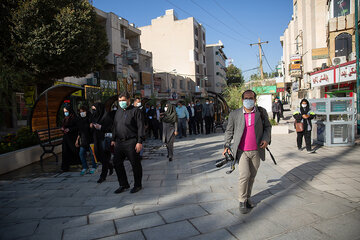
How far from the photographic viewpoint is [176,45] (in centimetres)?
4681

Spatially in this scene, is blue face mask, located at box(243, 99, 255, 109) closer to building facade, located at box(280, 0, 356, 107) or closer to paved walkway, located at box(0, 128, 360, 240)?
paved walkway, located at box(0, 128, 360, 240)

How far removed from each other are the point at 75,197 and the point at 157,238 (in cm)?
224

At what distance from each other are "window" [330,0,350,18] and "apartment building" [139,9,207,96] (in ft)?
92.1

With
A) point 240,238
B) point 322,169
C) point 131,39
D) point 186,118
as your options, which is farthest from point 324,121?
point 131,39

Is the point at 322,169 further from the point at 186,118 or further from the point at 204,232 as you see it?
the point at 186,118

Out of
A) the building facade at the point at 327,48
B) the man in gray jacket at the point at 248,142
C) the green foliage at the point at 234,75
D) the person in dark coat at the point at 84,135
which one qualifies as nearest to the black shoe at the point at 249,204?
the man in gray jacket at the point at 248,142

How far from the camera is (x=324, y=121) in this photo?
834 cm

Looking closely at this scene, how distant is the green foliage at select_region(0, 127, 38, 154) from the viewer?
277 inches

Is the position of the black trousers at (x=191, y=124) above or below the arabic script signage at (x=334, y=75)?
below

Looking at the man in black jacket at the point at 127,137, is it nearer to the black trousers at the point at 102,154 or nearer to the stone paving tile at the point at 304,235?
the black trousers at the point at 102,154

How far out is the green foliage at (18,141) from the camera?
7023 mm

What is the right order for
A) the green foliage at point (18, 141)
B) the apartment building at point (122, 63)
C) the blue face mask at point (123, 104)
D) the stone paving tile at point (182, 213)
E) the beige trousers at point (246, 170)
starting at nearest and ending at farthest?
the stone paving tile at point (182, 213) → the beige trousers at point (246, 170) → the blue face mask at point (123, 104) → the green foliage at point (18, 141) → the apartment building at point (122, 63)

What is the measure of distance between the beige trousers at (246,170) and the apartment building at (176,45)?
41.8 meters

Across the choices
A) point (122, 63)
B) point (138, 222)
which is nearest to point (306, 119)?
point (138, 222)
